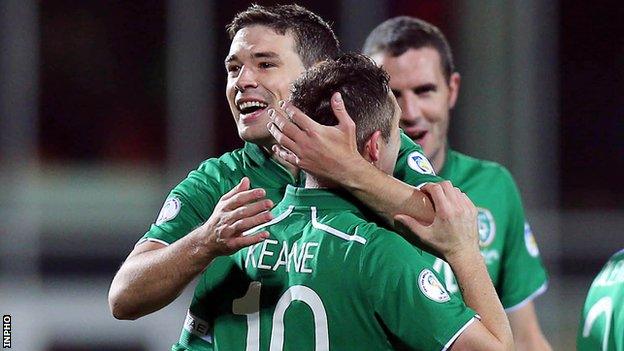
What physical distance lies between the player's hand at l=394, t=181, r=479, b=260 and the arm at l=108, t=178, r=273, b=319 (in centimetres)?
32

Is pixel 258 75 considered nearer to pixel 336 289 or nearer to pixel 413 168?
pixel 413 168

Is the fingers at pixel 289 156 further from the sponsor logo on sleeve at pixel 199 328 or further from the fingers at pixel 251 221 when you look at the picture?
the sponsor logo on sleeve at pixel 199 328

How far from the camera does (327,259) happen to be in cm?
205


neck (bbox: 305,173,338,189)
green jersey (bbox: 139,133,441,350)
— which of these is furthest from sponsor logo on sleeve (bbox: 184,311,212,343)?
neck (bbox: 305,173,338,189)

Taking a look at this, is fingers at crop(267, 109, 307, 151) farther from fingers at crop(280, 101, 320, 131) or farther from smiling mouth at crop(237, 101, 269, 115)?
smiling mouth at crop(237, 101, 269, 115)

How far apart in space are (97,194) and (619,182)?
14.2 feet

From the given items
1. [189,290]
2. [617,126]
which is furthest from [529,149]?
[189,290]

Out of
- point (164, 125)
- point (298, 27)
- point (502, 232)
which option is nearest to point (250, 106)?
point (298, 27)

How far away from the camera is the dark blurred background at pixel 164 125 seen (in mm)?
8094

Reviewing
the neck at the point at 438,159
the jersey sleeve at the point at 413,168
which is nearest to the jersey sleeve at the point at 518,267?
the neck at the point at 438,159

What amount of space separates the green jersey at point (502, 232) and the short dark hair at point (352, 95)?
4.75 ft

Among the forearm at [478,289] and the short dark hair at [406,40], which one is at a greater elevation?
the short dark hair at [406,40]

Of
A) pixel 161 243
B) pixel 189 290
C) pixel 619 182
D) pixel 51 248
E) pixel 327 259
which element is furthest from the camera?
pixel 619 182

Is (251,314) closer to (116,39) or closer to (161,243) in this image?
(161,243)
